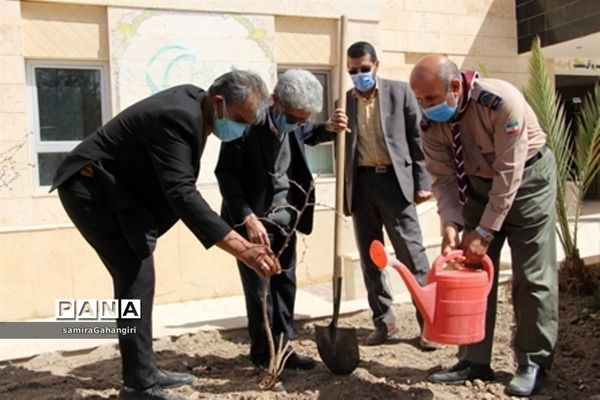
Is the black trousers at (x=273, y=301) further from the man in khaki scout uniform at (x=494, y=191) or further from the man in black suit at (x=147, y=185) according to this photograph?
the man in khaki scout uniform at (x=494, y=191)

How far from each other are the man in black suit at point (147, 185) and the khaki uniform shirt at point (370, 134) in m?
1.16

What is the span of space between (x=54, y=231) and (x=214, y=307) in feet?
5.10

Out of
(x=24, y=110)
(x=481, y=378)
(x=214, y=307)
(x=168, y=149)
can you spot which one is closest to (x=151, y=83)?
(x=24, y=110)

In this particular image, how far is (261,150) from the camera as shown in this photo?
3.29m

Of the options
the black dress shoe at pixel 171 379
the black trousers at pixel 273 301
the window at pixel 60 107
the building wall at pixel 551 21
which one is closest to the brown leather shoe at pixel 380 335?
the black trousers at pixel 273 301

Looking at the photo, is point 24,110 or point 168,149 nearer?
point 168,149

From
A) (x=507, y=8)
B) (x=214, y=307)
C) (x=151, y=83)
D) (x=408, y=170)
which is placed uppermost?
(x=507, y=8)

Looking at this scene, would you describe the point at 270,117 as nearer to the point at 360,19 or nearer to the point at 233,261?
the point at 233,261

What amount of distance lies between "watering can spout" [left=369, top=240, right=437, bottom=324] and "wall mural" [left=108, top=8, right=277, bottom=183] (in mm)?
3745

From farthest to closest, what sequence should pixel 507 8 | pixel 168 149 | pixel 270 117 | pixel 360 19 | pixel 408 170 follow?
1. pixel 507 8
2. pixel 360 19
3. pixel 408 170
4. pixel 270 117
5. pixel 168 149

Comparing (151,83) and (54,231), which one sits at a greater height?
(151,83)

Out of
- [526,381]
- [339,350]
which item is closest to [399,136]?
[339,350]

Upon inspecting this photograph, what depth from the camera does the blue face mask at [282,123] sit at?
10.6ft

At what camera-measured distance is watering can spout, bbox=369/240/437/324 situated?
2549mm
